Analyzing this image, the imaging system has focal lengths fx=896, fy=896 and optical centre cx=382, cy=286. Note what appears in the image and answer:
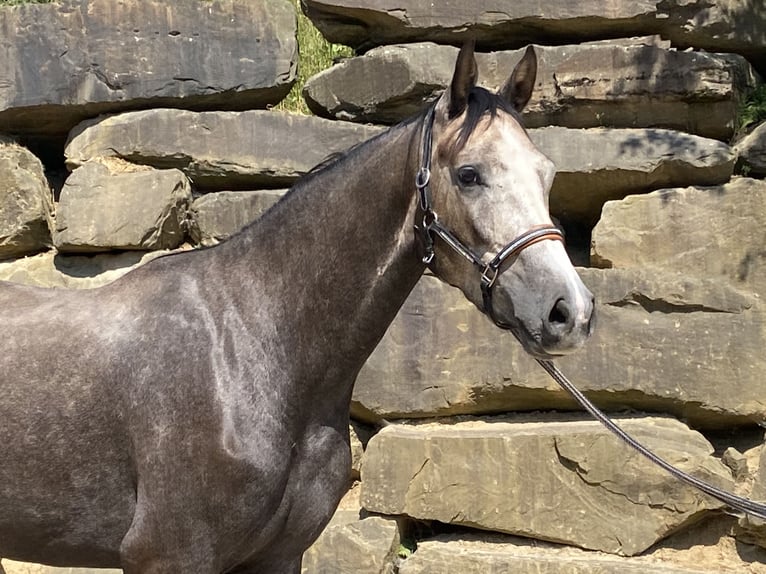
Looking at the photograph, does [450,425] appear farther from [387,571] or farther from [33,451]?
[33,451]

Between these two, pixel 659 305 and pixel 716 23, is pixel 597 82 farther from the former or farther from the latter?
pixel 659 305

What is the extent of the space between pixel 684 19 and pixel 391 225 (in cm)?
287

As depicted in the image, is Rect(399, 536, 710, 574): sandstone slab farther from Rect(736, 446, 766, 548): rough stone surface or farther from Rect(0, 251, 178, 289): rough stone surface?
Rect(0, 251, 178, 289): rough stone surface

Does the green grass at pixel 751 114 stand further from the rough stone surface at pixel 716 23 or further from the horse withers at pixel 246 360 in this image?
the horse withers at pixel 246 360

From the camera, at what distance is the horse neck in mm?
2502

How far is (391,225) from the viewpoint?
98.5 inches

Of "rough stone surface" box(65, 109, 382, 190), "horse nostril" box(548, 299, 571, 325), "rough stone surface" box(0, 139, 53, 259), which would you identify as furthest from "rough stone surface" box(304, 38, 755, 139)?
"horse nostril" box(548, 299, 571, 325)

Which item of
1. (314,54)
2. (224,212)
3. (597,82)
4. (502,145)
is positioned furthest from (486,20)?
(502,145)

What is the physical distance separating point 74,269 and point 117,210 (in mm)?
418

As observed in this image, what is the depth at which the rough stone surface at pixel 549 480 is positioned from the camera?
403 centimetres

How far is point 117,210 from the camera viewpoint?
4555 mm

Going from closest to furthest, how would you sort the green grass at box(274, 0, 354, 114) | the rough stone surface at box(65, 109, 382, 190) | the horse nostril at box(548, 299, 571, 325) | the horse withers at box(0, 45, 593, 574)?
1. the horse nostril at box(548, 299, 571, 325)
2. the horse withers at box(0, 45, 593, 574)
3. the rough stone surface at box(65, 109, 382, 190)
4. the green grass at box(274, 0, 354, 114)

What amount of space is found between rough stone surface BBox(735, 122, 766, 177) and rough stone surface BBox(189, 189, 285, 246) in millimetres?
2363

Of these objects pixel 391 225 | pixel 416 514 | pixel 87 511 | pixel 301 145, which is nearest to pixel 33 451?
pixel 87 511
